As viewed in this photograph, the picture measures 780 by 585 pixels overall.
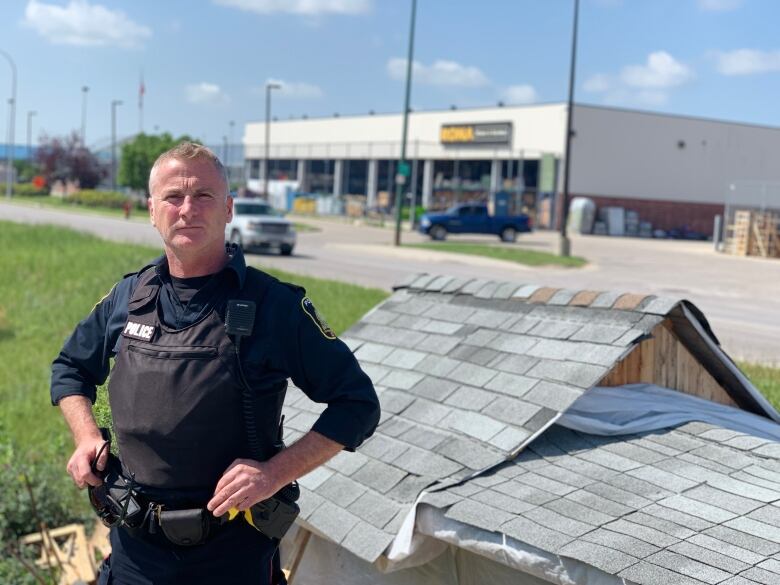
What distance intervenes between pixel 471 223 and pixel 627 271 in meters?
13.7

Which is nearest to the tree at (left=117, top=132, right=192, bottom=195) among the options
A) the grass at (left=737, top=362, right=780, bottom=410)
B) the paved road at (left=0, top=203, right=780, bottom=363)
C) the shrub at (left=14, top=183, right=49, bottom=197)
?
the shrub at (left=14, top=183, right=49, bottom=197)

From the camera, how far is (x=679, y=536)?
3.51 metres

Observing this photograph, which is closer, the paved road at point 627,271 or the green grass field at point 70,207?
the paved road at point 627,271


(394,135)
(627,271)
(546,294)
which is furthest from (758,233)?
(394,135)

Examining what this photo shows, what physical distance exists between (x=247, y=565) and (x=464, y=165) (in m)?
59.9

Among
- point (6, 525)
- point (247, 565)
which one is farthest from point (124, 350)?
point (6, 525)

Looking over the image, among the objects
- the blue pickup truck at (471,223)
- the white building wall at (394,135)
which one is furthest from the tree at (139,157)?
the blue pickup truck at (471,223)

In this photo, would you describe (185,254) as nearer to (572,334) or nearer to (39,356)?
(572,334)

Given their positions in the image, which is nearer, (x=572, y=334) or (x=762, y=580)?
(x=762, y=580)

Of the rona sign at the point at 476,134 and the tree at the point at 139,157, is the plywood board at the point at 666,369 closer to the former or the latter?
the rona sign at the point at 476,134

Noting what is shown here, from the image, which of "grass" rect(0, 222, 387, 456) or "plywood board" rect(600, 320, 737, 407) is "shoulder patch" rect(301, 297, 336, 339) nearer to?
"plywood board" rect(600, 320, 737, 407)

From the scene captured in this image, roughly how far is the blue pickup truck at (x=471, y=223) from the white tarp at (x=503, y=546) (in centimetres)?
3533

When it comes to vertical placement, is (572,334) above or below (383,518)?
above

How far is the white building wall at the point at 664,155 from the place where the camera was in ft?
174
